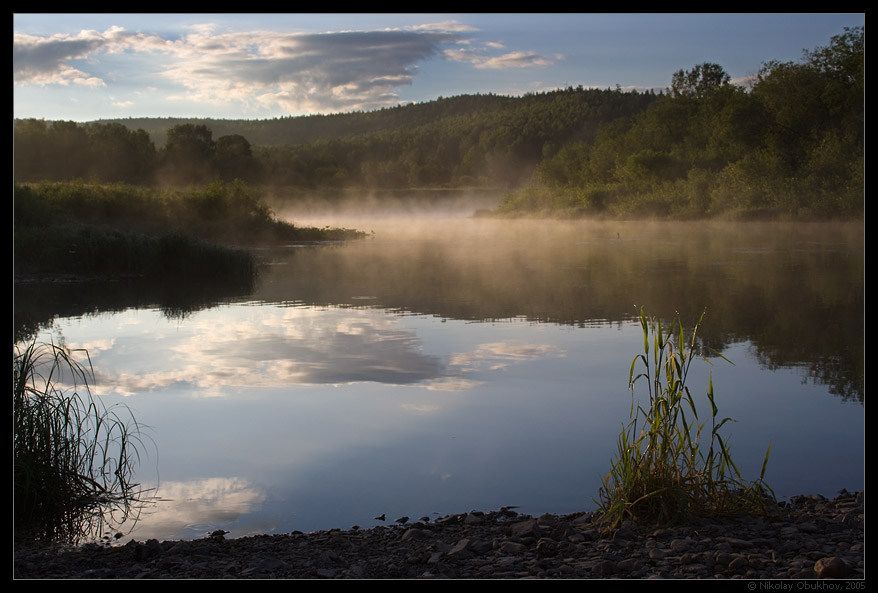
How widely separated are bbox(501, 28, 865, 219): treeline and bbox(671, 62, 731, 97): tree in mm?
3621

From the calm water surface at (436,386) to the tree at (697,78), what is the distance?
153ft

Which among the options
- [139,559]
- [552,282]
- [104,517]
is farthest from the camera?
[552,282]

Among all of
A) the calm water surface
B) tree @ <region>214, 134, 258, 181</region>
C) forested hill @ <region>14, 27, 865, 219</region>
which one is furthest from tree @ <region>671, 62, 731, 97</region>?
the calm water surface

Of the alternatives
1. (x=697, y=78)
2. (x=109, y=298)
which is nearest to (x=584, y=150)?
(x=697, y=78)

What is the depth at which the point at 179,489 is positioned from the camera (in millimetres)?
5250

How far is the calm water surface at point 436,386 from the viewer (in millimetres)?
5133

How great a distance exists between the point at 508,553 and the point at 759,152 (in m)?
40.5

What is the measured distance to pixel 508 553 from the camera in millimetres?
3914

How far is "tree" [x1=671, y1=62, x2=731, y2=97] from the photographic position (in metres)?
60.1

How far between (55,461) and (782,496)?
13.3 feet

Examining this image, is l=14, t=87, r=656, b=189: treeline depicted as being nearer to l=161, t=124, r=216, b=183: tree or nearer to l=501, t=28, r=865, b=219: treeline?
l=161, t=124, r=216, b=183: tree

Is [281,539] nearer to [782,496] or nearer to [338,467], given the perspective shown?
[338,467]

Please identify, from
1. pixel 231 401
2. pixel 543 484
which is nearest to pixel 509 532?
pixel 543 484
